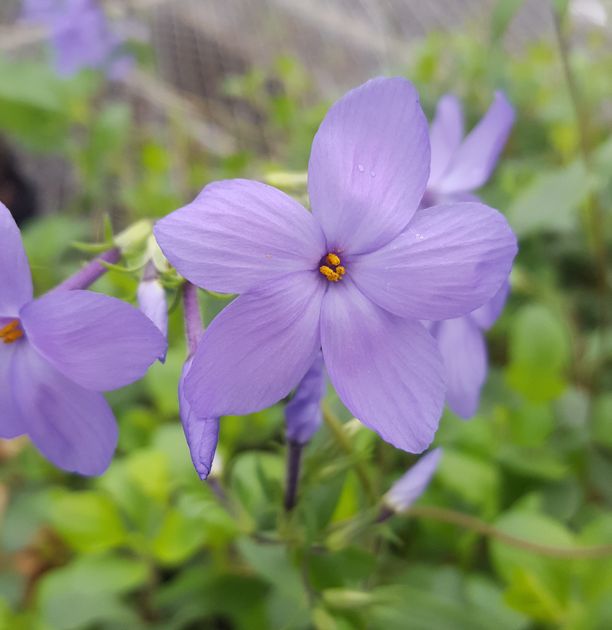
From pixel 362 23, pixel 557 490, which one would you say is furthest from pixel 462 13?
pixel 557 490

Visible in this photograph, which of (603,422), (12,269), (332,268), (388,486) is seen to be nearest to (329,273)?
(332,268)

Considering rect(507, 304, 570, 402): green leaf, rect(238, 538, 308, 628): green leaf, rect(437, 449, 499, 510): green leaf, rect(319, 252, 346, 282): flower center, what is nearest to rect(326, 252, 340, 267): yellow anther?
rect(319, 252, 346, 282): flower center

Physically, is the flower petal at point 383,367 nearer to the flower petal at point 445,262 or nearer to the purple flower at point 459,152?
the flower petal at point 445,262

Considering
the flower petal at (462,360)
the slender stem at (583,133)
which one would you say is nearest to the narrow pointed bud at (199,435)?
the flower petal at (462,360)

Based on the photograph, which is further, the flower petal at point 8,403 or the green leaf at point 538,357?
the green leaf at point 538,357

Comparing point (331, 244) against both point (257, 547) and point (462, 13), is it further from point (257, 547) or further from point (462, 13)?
point (462, 13)

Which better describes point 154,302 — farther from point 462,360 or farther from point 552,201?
point 552,201

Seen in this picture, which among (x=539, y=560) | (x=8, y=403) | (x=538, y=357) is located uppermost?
(x=8, y=403)

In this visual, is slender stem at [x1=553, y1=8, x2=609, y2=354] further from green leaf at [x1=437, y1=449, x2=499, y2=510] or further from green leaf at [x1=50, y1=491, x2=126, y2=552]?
green leaf at [x1=50, y1=491, x2=126, y2=552]
